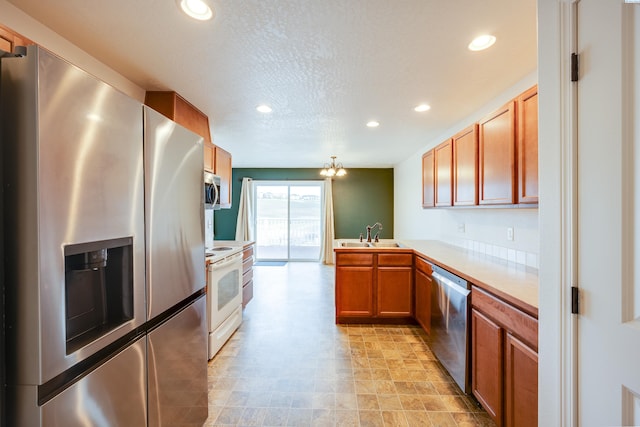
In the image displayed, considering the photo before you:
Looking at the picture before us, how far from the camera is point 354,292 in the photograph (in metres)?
3.10

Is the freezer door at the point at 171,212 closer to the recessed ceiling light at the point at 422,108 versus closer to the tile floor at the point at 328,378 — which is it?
the tile floor at the point at 328,378

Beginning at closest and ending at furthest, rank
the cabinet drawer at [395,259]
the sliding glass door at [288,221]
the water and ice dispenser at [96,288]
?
the water and ice dispenser at [96,288] < the cabinet drawer at [395,259] < the sliding glass door at [288,221]

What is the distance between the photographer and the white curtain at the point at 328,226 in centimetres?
666

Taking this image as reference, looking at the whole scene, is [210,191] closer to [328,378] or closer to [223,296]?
[223,296]

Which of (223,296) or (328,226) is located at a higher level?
(328,226)

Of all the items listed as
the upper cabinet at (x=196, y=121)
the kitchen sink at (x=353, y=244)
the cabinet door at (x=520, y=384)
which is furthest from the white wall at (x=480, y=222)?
the upper cabinet at (x=196, y=121)

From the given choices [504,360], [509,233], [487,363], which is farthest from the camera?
[509,233]

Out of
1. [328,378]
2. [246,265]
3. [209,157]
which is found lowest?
[328,378]

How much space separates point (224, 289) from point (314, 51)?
226 cm

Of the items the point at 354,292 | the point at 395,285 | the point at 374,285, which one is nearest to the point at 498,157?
the point at 395,285

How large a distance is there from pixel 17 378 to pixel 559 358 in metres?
1.62

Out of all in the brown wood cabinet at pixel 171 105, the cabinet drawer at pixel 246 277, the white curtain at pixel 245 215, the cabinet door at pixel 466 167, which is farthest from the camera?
the white curtain at pixel 245 215

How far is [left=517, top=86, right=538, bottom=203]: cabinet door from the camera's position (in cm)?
160

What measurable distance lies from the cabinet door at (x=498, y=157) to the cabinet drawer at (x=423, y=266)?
0.77 m
